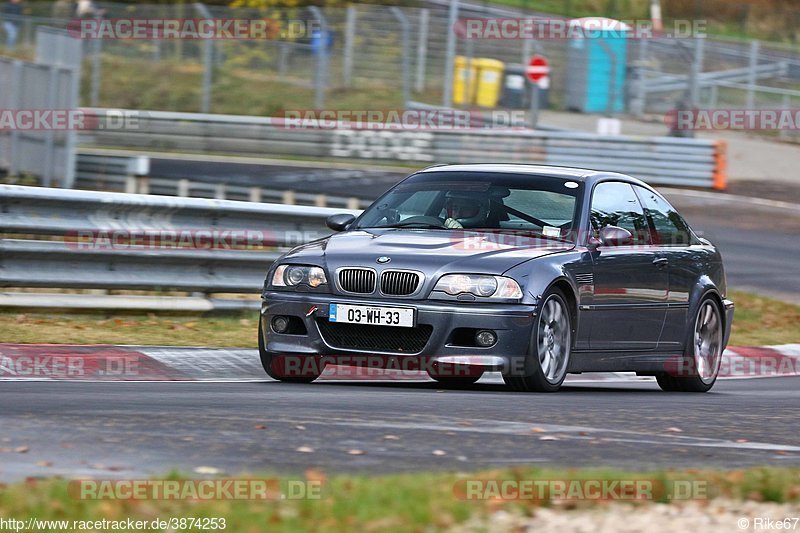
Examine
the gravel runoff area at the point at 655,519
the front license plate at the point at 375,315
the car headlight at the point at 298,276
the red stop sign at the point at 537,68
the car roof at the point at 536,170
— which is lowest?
the gravel runoff area at the point at 655,519

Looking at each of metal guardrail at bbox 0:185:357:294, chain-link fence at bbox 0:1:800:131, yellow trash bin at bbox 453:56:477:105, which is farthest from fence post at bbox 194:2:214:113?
metal guardrail at bbox 0:185:357:294

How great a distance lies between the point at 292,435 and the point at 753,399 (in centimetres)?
435

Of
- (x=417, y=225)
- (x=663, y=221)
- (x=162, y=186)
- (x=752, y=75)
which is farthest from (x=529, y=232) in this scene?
(x=752, y=75)

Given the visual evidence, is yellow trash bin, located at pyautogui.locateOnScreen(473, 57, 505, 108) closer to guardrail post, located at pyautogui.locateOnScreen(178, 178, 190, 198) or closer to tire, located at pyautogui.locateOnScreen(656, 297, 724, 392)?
guardrail post, located at pyautogui.locateOnScreen(178, 178, 190, 198)

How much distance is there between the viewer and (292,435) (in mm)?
6352

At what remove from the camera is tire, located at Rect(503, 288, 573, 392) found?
8812 mm

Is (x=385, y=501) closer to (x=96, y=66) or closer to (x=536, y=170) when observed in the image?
(x=536, y=170)

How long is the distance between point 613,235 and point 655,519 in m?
4.90

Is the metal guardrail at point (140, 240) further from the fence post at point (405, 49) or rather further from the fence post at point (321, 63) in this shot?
the fence post at point (405, 49)

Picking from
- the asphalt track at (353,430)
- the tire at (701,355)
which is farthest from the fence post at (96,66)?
the asphalt track at (353,430)

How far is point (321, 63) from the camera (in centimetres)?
3316

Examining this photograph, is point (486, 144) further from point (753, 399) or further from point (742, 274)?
point (753, 399)

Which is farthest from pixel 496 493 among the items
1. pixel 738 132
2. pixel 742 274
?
pixel 738 132

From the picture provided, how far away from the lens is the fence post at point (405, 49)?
32.6 metres
